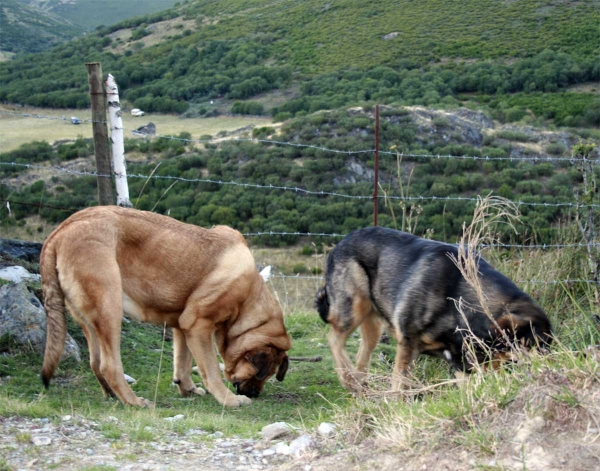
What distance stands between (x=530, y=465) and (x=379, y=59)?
4667cm

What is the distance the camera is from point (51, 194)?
28.3 metres

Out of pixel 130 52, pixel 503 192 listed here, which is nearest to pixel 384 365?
pixel 503 192

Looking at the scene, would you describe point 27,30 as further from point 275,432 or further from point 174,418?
point 275,432

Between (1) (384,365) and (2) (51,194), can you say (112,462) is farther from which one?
(2) (51,194)

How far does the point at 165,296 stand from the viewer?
19.8ft

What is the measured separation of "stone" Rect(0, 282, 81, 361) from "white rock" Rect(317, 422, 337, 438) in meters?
2.95

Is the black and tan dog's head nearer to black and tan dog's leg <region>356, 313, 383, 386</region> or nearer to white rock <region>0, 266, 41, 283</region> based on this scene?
black and tan dog's leg <region>356, 313, 383, 386</region>

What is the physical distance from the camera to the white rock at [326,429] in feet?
14.4

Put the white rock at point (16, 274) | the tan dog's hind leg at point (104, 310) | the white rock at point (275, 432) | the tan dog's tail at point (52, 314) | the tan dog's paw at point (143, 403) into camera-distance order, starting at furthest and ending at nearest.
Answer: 1. the white rock at point (16, 274)
2. the tan dog's paw at point (143, 403)
3. the tan dog's hind leg at point (104, 310)
4. the tan dog's tail at point (52, 314)
5. the white rock at point (275, 432)

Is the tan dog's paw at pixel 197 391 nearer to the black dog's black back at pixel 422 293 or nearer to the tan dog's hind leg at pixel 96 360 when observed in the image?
the tan dog's hind leg at pixel 96 360

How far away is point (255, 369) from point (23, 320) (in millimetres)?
A: 2074

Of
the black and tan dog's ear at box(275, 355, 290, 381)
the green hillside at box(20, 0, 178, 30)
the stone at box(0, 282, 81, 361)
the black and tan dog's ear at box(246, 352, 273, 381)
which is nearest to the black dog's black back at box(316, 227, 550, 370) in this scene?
the black and tan dog's ear at box(275, 355, 290, 381)

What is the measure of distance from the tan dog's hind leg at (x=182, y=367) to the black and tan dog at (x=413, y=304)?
123 centimetres

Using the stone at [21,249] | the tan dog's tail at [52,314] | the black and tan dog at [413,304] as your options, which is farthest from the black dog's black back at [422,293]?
the stone at [21,249]
